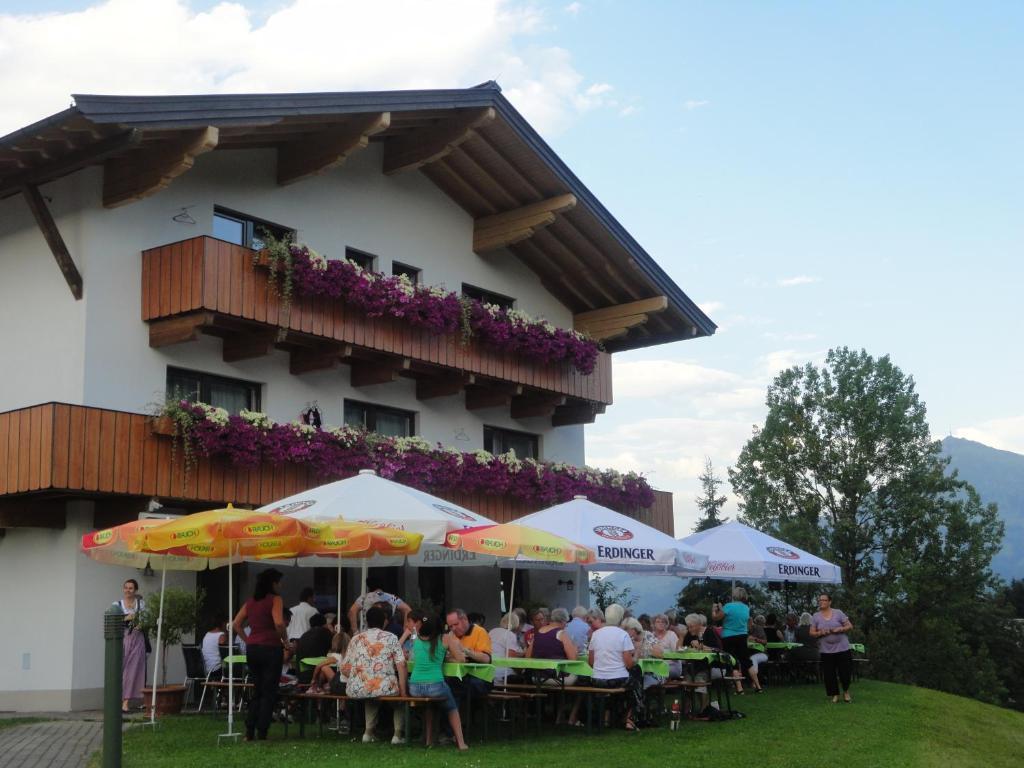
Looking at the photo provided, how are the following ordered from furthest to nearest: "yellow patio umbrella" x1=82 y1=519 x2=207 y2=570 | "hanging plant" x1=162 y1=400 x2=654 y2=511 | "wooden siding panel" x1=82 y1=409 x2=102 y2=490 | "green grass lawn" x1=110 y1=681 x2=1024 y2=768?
"hanging plant" x1=162 y1=400 x2=654 y2=511 < "wooden siding panel" x1=82 y1=409 x2=102 y2=490 < "yellow patio umbrella" x1=82 y1=519 x2=207 y2=570 < "green grass lawn" x1=110 y1=681 x2=1024 y2=768

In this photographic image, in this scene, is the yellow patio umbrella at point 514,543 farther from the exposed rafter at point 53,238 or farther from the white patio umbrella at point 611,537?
the exposed rafter at point 53,238

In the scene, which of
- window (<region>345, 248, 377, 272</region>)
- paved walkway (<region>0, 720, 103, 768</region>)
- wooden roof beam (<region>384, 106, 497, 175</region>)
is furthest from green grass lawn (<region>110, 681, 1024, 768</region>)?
wooden roof beam (<region>384, 106, 497, 175</region>)

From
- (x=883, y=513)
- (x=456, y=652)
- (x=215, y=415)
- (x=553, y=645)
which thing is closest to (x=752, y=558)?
(x=553, y=645)

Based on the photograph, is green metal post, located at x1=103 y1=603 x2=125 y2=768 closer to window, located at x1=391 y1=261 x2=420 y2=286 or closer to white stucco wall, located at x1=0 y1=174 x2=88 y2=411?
white stucco wall, located at x1=0 y1=174 x2=88 y2=411

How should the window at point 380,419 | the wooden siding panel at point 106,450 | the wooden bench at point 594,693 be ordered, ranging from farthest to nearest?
1. the window at point 380,419
2. the wooden siding panel at point 106,450
3. the wooden bench at point 594,693

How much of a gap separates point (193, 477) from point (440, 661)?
7.02 metres

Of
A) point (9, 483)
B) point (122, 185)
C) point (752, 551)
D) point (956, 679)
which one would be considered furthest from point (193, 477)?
point (956, 679)

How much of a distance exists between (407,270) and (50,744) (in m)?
12.8

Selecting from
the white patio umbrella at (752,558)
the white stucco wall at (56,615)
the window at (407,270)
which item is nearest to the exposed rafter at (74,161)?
the white stucco wall at (56,615)

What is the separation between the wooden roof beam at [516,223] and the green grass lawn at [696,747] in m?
11.1

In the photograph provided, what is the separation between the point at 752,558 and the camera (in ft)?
68.3

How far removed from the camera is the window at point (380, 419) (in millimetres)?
22078

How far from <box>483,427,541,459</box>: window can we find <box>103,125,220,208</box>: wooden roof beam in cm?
961

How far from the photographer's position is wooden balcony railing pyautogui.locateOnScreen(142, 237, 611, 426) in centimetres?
1803
